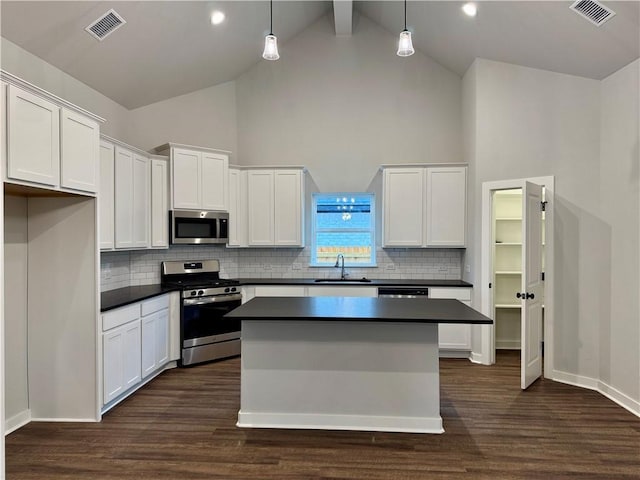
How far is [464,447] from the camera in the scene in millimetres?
2932

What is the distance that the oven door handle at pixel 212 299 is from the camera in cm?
475

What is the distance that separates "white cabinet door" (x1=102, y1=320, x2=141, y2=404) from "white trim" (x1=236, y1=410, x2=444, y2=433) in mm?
1196

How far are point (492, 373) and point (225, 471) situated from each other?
10.3 ft

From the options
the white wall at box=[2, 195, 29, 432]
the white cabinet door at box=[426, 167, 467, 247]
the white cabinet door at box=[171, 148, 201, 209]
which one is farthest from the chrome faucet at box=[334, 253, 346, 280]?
the white wall at box=[2, 195, 29, 432]

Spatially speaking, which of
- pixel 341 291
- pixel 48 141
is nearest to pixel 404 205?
pixel 341 291

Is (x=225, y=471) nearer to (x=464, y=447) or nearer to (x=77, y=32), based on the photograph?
(x=464, y=447)

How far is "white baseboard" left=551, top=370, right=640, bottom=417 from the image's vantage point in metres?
3.56

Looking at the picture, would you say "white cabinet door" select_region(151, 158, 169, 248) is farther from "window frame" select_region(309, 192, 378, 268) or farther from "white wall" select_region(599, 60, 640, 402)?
"white wall" select_region(599, 60, 640, 402)

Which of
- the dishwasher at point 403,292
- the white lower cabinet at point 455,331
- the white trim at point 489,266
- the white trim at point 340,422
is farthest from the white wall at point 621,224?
the white trim at point 340,422

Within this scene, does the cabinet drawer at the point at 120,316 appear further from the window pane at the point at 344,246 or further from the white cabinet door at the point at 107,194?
the window pane at the point at 344,246

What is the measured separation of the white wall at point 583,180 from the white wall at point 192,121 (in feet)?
11.5

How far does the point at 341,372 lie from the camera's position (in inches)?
128

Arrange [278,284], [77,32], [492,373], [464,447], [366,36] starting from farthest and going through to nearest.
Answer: [366,36] < [278,284] < [492,373] < [77,32] < [464,447]

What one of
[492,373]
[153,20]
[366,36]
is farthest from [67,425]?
[366,36]
